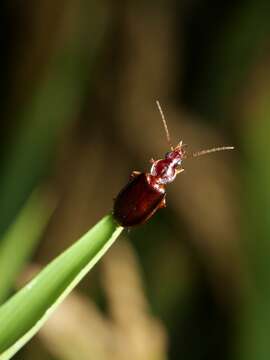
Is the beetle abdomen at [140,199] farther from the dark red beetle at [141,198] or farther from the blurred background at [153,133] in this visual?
the blurred background at [153,133]

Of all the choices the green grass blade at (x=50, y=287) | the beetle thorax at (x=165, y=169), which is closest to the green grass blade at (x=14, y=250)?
the beetle thorax at (x=165, y=169)

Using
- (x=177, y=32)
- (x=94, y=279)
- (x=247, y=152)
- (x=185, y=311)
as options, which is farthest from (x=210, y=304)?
(x=177, y=32)

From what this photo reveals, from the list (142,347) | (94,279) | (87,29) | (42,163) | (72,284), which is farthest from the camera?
(94,279)

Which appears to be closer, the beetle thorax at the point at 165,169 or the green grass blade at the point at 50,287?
the green grass blade at the point at 50,287

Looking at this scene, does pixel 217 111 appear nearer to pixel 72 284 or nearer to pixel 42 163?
pixel 42 163

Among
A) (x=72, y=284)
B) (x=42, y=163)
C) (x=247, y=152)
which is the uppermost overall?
(x=42, y=163)

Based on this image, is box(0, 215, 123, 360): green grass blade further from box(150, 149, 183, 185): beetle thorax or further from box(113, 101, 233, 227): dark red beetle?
box(150, 149, 183, 185): beetle thorax

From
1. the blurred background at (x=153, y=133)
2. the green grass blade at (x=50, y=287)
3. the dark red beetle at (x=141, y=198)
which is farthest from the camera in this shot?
the blurred background at (x=153, y=133)
